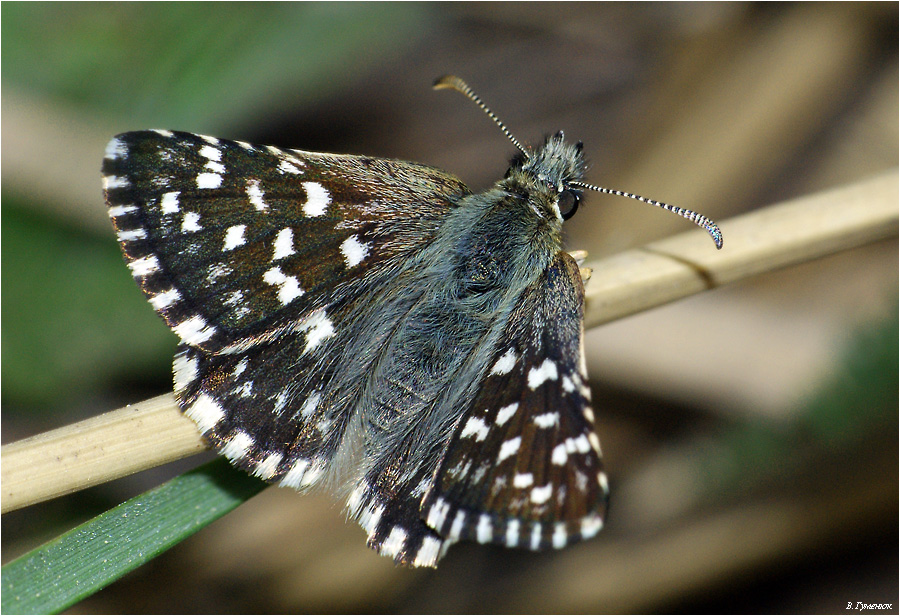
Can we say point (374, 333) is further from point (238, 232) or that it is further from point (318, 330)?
point (238, 232)

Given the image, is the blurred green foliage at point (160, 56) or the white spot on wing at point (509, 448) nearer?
the white spot on wing at point (509, 448)

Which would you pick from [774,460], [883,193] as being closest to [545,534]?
[883,193]

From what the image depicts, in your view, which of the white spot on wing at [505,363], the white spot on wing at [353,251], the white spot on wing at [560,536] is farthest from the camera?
the white spot on wing at [353,251]

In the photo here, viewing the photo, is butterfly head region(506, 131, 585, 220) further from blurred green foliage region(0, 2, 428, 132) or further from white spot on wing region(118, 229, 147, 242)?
blurred green foliage region(0, 2, 428, 132)

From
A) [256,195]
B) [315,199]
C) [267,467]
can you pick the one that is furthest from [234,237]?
[267,467]

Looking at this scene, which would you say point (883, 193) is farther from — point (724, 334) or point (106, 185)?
point (106, 185)

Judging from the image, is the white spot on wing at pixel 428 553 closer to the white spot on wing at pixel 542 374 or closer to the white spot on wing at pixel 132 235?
the white spot on wing at pixel 542 374

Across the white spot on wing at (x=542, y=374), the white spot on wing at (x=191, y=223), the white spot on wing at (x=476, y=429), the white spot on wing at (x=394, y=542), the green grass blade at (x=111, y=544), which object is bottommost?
the green grass blade at (x=111, y=544)

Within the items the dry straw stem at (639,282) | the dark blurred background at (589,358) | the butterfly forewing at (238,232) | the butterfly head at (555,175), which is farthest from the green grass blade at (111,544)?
the dark blurred background at (589,358)

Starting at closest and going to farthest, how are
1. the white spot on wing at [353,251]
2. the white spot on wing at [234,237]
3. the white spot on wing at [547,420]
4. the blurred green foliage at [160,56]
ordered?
the white spot on wing at [547,420]
the white spot on wing at [234,237]
the white spot on wing at [353,251]
the blurred green foliage at [160,56]
